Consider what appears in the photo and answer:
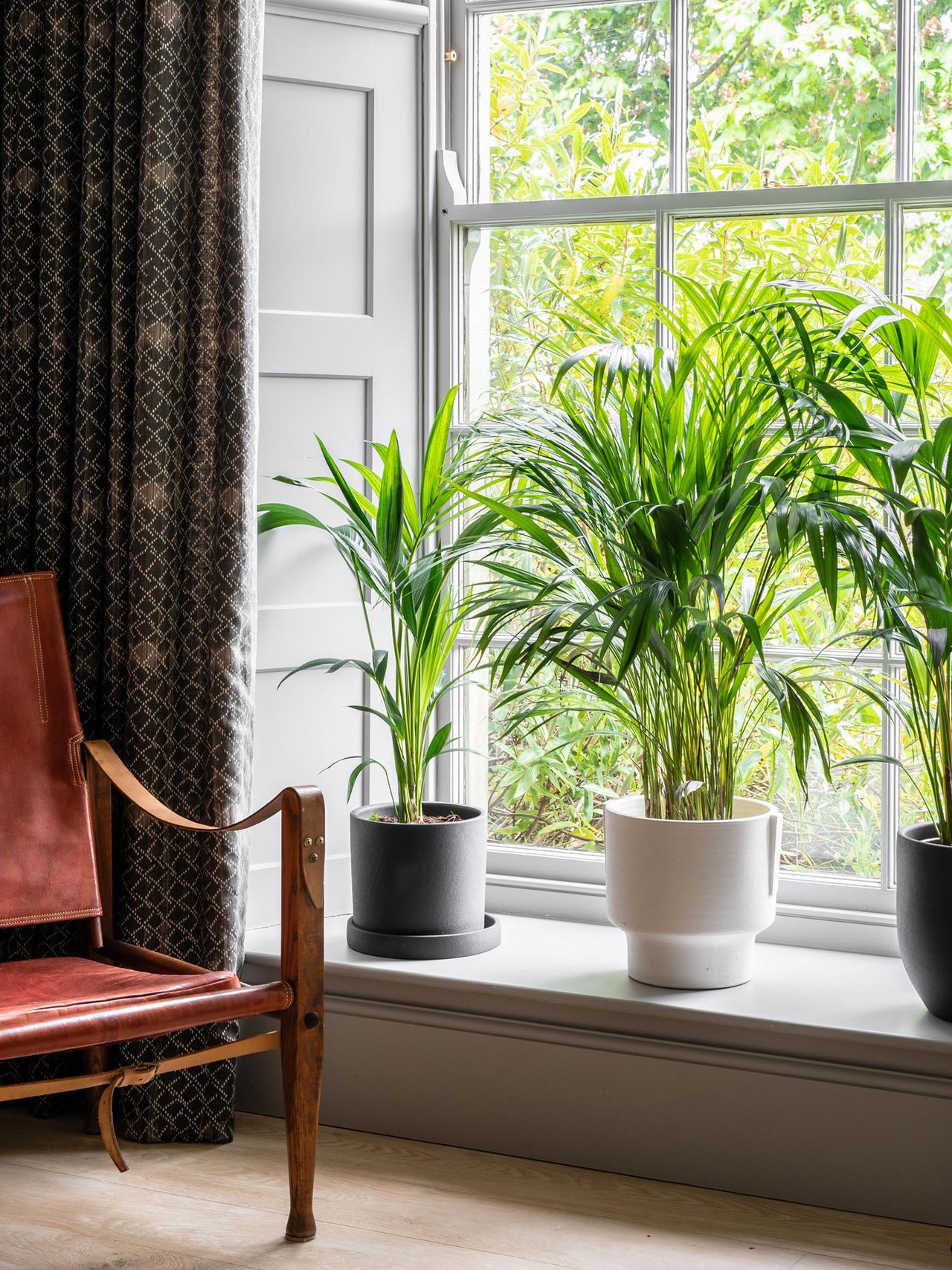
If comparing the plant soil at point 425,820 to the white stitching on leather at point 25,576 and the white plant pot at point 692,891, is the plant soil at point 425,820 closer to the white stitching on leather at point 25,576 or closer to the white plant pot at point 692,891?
the white plant pot at point 692,891

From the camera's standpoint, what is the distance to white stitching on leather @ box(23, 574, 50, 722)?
7.49 ft

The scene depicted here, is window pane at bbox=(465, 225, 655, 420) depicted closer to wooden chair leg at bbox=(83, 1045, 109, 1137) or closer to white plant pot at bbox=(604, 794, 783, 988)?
white plant pot at bbox=(604, 794, 783, 988)

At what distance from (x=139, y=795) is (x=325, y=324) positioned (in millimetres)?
986

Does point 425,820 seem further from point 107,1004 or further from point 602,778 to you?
point 107,1004

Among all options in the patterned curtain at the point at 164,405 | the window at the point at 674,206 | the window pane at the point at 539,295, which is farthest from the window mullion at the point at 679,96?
the patterned curtain at the point at 164,405

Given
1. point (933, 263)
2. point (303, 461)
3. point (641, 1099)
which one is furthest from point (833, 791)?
point (303, 461)

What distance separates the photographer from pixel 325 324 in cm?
263

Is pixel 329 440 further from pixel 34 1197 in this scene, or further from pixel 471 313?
pixel 34 1197

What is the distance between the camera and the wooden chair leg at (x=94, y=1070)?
230 centimetres

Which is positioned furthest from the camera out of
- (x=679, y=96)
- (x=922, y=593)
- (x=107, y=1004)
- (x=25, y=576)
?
(x=679, y=96)

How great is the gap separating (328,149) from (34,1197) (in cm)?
192

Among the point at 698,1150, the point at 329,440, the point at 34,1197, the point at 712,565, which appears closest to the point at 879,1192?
the point at 698,1150

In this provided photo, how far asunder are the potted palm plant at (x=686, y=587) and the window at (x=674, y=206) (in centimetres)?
25

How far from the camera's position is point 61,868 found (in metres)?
2.24
